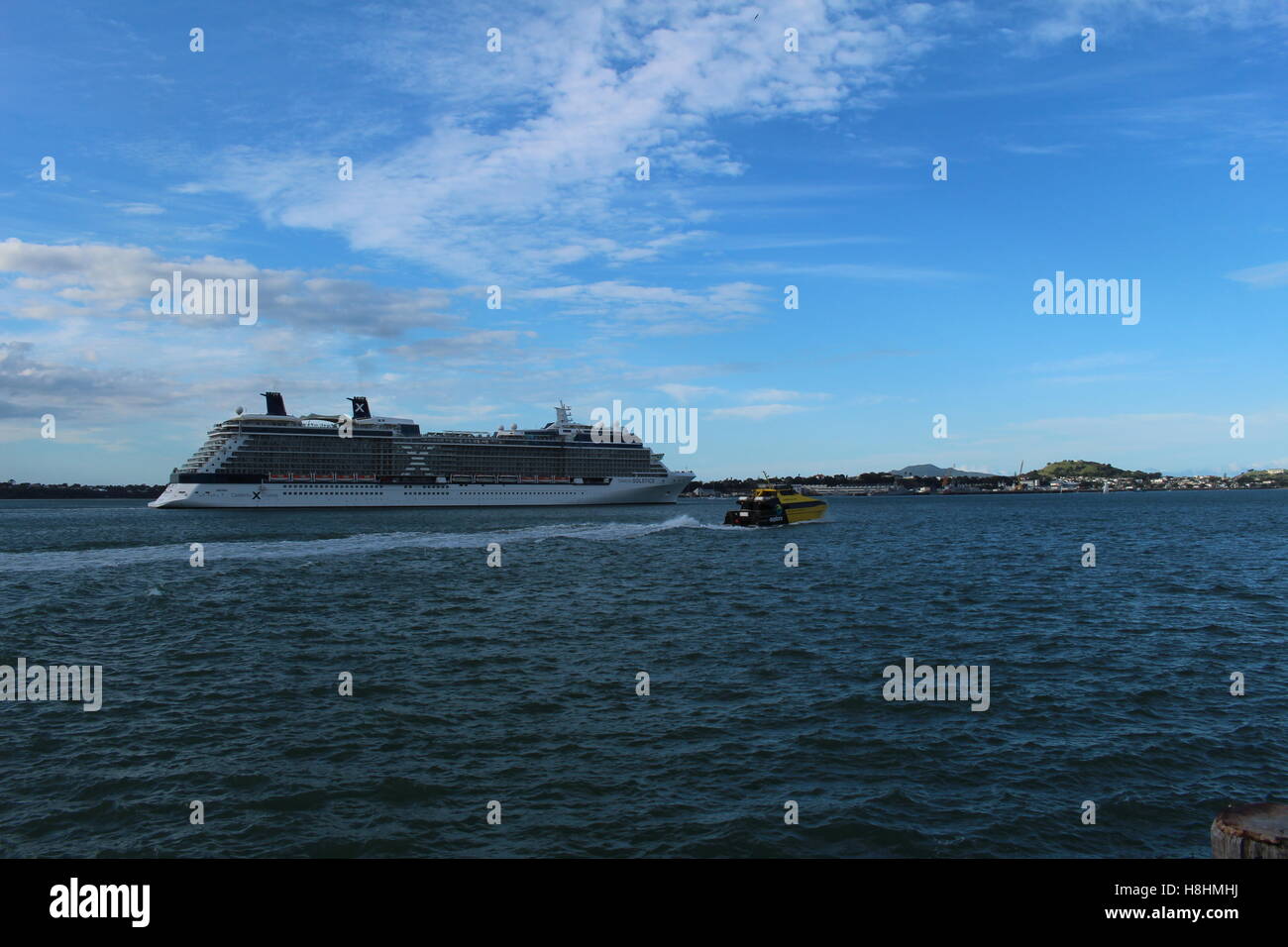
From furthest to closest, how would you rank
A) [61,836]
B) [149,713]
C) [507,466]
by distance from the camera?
[507,466]
[149,713]
[61,836]

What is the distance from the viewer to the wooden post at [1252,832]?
4566mm

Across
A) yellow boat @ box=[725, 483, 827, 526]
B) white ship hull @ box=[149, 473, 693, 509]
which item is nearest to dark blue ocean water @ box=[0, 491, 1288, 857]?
yellow boat @ box=[725, 483, 827, 526]

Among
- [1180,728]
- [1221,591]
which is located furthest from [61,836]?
[1221,591]

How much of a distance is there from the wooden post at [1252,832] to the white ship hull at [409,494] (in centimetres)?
11564

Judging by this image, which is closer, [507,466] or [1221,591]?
[1221,591]

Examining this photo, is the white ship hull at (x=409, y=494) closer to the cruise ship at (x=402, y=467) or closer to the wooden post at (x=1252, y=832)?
the cruise ship at (x=402, y=467)

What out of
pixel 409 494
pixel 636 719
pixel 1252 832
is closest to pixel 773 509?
pixel 409 494

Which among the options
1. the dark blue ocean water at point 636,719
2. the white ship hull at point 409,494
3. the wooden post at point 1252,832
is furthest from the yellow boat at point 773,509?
the wooden post at point 1252,832

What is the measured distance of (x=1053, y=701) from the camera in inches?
631

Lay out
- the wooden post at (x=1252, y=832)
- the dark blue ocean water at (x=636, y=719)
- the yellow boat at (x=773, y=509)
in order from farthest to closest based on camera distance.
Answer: the yellow boat at (x=773, y=509), the dark blue ocean water at (x=636, y=719), the wooden post at (x=1252, y=832)

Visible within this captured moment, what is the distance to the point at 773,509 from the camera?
76000 mm
